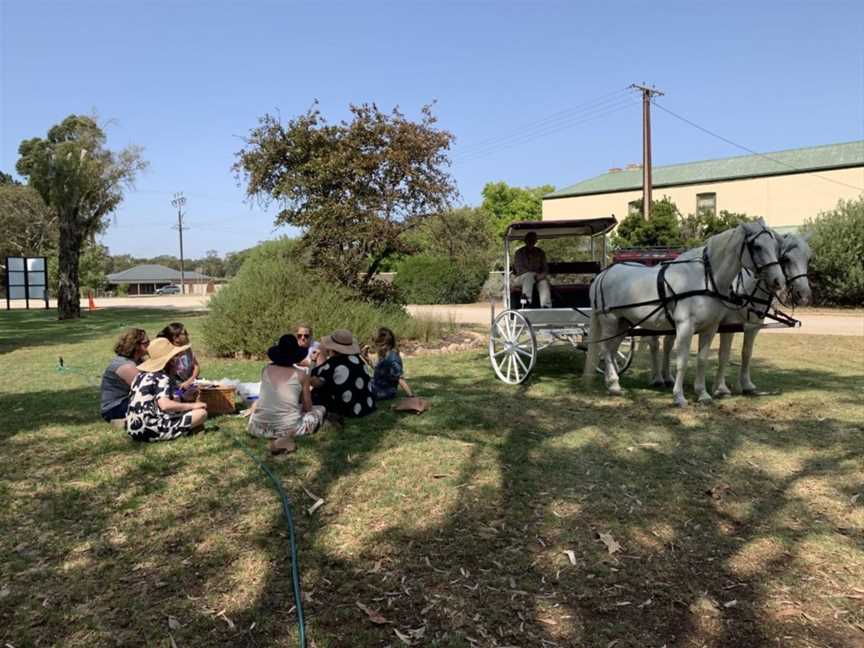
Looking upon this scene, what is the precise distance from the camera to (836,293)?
85.7ft

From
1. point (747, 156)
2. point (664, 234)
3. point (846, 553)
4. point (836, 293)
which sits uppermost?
point (747, 156)

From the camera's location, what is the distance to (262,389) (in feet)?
18.7

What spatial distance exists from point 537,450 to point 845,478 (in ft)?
7.84

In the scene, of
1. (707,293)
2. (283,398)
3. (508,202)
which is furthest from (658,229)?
(508,202)

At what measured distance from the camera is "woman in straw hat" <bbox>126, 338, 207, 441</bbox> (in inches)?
226

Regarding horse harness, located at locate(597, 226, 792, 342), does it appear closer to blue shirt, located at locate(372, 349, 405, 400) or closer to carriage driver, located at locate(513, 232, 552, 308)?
carriage driver, located at locate(513, 232, 552, 308)

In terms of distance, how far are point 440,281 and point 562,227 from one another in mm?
26434

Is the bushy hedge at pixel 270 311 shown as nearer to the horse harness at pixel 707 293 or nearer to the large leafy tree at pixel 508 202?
the horse harness at pixel 707 293

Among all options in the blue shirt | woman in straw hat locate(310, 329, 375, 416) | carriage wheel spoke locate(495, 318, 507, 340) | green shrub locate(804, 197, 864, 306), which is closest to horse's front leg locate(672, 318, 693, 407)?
carriage wheel spoke locate(495, 318, 507, 340)

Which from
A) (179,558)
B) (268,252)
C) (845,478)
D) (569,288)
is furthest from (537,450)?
(268,252)

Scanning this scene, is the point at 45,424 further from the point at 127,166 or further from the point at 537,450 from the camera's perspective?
the point at 127,166

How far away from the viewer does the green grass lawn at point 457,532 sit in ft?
9.93

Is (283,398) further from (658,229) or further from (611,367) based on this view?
(658,229)

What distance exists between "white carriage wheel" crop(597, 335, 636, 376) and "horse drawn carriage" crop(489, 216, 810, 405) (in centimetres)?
77
